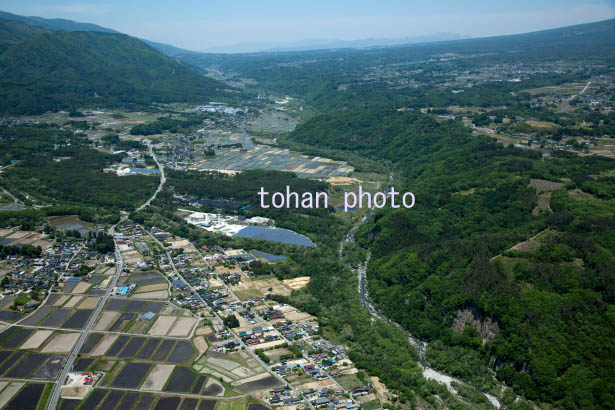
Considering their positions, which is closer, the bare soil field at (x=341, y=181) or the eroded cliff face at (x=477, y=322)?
the eroded cliff face at (x=477, y=322)

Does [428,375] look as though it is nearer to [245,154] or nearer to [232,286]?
[232,286]

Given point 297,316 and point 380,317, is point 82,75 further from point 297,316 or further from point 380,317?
point 380,317

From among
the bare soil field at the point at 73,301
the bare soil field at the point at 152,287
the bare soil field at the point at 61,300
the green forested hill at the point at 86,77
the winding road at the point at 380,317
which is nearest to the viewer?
the winding road at the point at 380,317

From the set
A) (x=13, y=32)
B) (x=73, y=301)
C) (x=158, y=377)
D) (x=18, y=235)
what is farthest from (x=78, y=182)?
(x=13, y=32)

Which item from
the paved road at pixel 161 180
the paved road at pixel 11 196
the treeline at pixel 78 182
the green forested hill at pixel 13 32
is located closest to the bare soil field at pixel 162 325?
the paved road at pixel 161 180

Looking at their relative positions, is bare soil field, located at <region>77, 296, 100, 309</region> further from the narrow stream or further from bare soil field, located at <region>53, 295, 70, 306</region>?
the narrow stream

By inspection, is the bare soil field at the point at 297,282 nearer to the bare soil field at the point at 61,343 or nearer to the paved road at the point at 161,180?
the bare soil field at the point at 61,343
